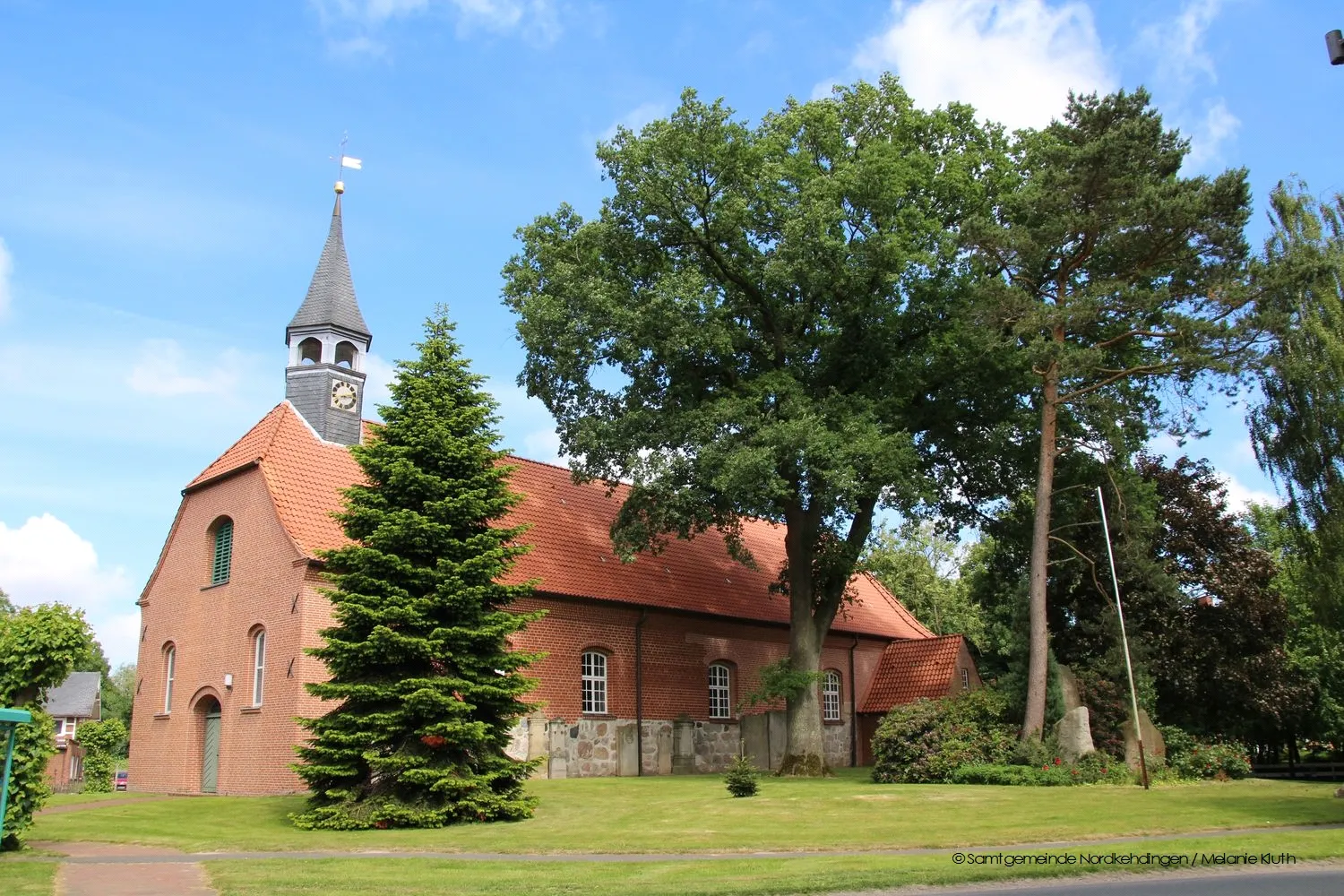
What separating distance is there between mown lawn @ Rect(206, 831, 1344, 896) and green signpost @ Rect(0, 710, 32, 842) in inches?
101

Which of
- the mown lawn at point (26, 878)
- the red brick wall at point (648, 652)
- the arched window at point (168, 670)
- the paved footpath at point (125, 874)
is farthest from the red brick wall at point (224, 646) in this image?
the mown lawn at point (26, 878)

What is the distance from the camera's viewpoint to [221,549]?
2639 centimetres

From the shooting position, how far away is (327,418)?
27594 millimetres

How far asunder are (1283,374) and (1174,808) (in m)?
11.9

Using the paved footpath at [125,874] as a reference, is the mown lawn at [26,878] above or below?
above

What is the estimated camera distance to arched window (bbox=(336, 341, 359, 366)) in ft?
93.2

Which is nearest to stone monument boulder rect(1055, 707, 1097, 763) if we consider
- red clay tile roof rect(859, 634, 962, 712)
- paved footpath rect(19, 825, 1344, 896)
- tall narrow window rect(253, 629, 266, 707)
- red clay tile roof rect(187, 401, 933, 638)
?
red clay tile roof rect(187, 401, 933, 638)

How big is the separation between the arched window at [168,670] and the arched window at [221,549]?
2325 mm

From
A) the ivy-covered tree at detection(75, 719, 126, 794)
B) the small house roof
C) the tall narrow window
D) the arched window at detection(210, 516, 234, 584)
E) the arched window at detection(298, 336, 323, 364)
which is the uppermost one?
the arched window at detection(298, 336, 323, 364)

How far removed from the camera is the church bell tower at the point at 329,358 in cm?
2772

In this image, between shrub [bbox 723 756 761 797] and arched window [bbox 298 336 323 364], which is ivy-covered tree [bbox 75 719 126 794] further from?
shrub [bbox 723 756 761 797]

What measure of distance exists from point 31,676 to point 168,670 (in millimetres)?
14771

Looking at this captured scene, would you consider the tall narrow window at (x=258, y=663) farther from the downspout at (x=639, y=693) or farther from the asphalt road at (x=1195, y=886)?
the asphalt road at (x=1195, y=886)

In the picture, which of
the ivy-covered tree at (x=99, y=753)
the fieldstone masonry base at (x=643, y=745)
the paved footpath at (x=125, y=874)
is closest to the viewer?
the paved footpath at (x=125, y=874)
